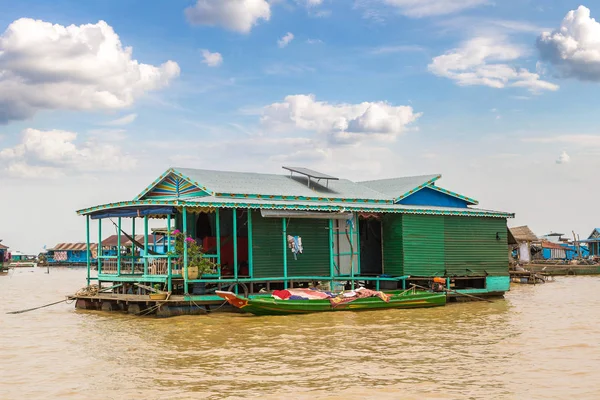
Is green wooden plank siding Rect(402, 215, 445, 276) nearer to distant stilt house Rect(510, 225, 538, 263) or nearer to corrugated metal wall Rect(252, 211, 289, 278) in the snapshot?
corrugated metal wall Rect(252, 211, 289, 278)

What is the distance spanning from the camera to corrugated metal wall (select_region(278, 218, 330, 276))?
80.9 feet

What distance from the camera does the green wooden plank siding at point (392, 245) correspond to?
1043 inches

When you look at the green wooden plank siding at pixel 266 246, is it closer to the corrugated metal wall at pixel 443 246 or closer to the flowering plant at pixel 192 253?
the flowering plant at pixel 192 253

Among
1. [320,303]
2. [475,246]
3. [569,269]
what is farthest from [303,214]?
[569,269]

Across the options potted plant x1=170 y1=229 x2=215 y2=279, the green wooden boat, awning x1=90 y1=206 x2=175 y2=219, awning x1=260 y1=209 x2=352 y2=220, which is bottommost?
the green wooden boat

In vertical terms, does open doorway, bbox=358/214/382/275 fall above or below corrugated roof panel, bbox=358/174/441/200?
below

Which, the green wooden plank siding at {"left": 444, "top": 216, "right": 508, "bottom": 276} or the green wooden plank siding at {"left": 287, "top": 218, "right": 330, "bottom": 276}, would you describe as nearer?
the green wooden plank siding at {"left": 287, "top": 218, "right": 330, "bottom": 276}

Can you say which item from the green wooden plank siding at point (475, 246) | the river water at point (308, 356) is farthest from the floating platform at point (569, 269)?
the river water at point (308, 356)

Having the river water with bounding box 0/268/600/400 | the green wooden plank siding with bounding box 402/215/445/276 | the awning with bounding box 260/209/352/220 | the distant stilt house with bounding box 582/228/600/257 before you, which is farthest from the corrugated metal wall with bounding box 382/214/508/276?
the distant stilt house with bounding box 582/228/600/257

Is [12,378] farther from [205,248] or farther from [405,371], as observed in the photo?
[205,248]

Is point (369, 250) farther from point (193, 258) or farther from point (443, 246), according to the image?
point (193, 258)

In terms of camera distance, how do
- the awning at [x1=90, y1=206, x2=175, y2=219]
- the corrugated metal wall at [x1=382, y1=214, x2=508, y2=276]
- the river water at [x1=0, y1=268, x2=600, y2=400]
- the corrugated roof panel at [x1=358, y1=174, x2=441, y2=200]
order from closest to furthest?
the river water at [x1=0, y1=268, x2=600, y2=400], the awning at [x1=90, y1=206, x2=175, y2=219], the corrugated metal wall at [x1=382, y1=214, x2=508, y2=276], the corrugated roof panel at [x1=358, y1=174, x2=441, y2=200]

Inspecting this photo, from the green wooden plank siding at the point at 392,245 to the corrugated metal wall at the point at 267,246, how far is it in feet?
16.3

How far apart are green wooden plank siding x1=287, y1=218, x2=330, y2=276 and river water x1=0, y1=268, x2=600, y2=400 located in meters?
3.28
